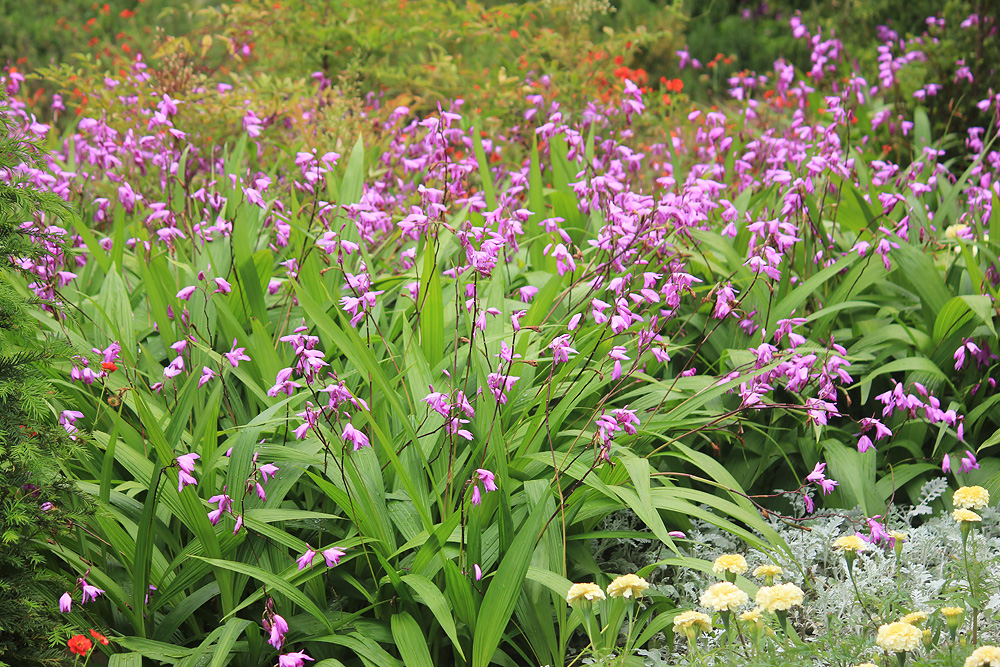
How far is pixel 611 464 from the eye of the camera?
102 inches

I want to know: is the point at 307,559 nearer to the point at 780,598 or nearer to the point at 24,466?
the point at 24,466

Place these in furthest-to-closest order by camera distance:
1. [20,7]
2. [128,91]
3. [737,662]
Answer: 1. [20,7]
2. [128,91]
3. [737,662]

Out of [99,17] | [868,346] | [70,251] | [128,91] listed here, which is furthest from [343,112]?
[99,17]

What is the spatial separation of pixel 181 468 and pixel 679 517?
1646 millimetres

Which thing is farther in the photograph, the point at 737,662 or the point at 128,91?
the point at 128,91

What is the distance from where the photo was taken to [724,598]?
181 centimetres

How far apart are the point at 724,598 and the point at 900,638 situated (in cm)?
36

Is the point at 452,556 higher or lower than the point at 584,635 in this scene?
higher

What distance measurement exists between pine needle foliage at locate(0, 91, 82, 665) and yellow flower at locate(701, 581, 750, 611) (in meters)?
1.64

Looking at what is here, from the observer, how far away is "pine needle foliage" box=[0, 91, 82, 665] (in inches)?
80.3

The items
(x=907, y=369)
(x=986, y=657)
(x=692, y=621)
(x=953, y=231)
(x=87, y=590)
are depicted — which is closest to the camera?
(x=986, y=657)

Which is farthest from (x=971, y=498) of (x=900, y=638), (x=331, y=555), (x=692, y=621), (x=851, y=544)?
(x=331, y=555)

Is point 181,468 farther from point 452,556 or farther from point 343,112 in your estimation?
point 343,112

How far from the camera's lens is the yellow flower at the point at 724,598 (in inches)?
71.0
